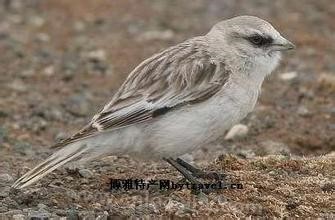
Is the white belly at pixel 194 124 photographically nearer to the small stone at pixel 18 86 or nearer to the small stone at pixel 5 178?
the small stone at pixel 5 178

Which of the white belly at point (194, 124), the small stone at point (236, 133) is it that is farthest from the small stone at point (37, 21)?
the white belly at point (194, 124)

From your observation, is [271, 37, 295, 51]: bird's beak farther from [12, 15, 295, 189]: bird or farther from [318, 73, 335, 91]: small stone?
[318, 73, 335, 91]: small stone

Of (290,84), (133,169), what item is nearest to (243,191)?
(133,169)

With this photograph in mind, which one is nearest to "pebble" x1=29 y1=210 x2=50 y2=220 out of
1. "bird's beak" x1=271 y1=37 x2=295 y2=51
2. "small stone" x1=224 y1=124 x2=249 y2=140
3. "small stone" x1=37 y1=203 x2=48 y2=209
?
"small stone" x1=37 y1=203 x2=48 y2=209

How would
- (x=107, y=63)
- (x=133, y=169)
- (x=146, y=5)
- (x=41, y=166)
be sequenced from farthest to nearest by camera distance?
1. (x=146, y=5)
2. (x=107, y=63)
3. (x=133, y=169)
4. (x=41, y=166)

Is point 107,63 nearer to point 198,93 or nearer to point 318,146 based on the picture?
point 318,146

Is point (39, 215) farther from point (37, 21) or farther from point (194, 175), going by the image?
point (37, 21)

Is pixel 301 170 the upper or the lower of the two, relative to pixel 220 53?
lower

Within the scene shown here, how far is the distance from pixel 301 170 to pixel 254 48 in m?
1.25

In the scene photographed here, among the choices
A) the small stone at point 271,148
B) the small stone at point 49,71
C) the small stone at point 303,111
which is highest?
the small stone at point 49,71

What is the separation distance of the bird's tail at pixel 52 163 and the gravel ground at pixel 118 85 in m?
0.23

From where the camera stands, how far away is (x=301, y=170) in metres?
7.68

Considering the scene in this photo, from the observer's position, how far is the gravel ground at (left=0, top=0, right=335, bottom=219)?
6.85 metres

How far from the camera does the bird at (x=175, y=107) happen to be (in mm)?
6887
